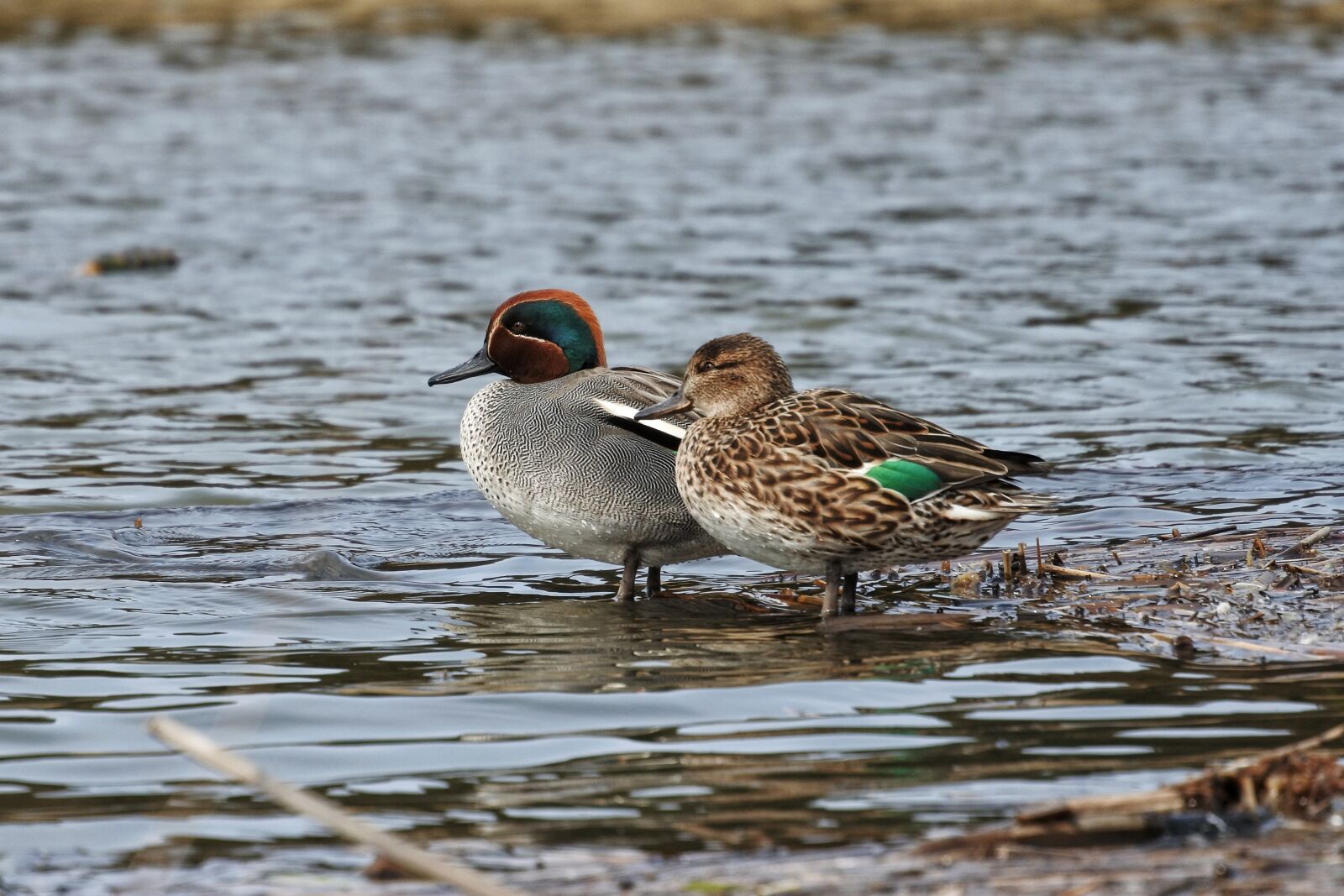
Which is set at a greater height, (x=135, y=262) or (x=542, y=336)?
(x=542, y=336)

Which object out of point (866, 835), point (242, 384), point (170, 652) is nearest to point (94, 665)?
point (170, 652)

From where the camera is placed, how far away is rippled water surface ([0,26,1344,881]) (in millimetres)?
4980

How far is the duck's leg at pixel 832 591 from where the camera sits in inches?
257

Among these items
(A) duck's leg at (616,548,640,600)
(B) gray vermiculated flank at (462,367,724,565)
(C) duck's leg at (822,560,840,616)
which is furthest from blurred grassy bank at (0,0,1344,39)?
(C) duck's leg at (822,560,840,616)

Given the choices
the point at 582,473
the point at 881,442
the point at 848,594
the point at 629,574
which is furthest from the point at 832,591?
the point at 582,473

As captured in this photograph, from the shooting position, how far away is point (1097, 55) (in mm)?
26453

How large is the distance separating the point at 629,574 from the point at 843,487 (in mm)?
1149

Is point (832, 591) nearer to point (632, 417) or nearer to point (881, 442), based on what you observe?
point (881, 442)

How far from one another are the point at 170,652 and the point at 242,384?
5.62 meters

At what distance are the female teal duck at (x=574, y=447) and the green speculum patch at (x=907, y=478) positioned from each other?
0.98 m

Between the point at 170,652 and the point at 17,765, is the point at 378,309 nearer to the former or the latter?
the point at 170,652

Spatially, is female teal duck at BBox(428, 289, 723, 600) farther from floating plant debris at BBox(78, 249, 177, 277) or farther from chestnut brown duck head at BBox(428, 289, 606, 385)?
floating plant debris at BBox(78, 249, 177, 277)

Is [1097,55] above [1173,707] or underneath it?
above

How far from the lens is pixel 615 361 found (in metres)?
12.4
